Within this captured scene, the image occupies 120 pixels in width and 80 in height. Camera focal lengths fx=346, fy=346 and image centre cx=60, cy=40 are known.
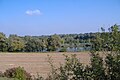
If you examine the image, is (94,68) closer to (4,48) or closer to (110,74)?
(110,74)

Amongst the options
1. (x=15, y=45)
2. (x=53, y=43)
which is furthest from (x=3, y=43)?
(x=53, y=43)

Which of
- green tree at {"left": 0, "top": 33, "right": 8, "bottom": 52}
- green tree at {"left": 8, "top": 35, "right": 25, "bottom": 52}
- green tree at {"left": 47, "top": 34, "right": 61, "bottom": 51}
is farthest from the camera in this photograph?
green tree at {"left": 8, "top": 35, "right": 25, "bottom": 52}

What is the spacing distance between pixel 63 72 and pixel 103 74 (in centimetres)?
52

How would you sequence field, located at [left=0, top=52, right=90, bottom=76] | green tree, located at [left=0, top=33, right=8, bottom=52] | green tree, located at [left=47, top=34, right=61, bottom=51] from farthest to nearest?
green tree, located at [left=47, top=34, right=61, bottom=51] < green tree, located at [left=0, top=33, right=8, bottom=52] < field, located at [left=0, top=52, right=90, bottom=76]

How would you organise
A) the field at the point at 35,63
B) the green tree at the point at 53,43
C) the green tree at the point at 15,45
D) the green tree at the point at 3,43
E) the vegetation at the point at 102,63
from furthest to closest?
the green tree at the point at 15,45, the green tree at the point at 53,43, the green tree at the point at 3,43, the field at the point at 35,63, the vegetation at the point at 102,63

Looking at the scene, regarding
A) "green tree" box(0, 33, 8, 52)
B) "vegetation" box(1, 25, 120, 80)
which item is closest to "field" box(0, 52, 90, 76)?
"vegetation" box(1, 25, 120, 80)

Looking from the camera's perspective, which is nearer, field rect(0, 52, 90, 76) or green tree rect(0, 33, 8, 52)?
field rect(0, 52, 90, 76)

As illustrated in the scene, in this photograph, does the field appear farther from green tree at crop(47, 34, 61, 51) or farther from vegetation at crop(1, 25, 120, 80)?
green tree at crop(47, 34, 61, 51)

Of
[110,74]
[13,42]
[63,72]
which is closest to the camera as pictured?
[110,74]

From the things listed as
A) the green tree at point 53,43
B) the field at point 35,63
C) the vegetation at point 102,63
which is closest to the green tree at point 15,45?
the green tree at point 53,43

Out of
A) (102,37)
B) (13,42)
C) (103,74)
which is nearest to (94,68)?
(103,74)

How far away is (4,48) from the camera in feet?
331

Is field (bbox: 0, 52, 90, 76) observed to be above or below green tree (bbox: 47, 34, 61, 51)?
below

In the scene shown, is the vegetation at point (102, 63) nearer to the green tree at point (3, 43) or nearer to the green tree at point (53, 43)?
the green tree at point (3, 43)
